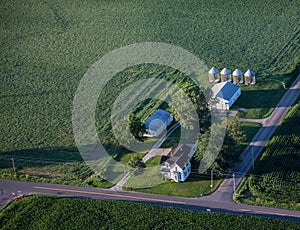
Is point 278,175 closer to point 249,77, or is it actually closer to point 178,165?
point 178,165

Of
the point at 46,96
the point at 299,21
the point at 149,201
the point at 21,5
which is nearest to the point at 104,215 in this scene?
the point at 149,201

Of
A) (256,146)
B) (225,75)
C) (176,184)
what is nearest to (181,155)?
(176,184)

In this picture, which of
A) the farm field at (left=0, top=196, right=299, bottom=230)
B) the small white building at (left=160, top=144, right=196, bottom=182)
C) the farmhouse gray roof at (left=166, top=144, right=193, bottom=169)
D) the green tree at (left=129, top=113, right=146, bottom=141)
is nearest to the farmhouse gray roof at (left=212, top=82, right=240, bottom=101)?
the green tree at (left=129, top=113, right=146, bottom=141)

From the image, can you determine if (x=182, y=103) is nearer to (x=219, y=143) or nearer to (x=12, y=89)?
(x=219, y=143)

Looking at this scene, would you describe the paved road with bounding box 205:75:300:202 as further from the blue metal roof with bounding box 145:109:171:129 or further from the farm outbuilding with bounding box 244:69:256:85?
the blue metal roof with bounding box 145:109:171:129

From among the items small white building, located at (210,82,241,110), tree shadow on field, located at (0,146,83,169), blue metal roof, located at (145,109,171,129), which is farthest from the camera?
small white building, located at (210,82,241,110)

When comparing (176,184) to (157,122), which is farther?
(157,122)
